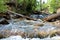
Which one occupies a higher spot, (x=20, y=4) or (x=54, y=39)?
(x=54, y=39)

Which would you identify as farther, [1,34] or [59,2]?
[59,2]

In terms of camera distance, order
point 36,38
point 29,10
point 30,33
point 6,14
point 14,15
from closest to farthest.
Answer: point 36,38 → point 30,33 → point 6,14 → point 14,15 → point 29,10

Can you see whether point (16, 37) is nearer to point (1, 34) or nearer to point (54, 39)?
point (1, 34)

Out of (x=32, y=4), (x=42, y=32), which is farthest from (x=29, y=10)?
(x=42, y=32)

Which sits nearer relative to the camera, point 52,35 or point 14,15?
point 52,35

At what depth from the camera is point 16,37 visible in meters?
8.16

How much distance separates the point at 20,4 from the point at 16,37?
15.1 meters

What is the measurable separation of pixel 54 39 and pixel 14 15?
353 inches

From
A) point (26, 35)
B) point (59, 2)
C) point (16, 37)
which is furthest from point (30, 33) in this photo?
point (59, 2)

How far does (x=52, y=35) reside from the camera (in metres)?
8.65

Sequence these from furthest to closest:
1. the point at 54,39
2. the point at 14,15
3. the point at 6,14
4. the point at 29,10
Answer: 1. the point at 29,10
2. the point at 14,15
3. the point at 6,14
4. the point at 54,39

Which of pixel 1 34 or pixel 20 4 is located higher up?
pixel 1 34

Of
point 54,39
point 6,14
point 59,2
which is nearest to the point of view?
point 54,39

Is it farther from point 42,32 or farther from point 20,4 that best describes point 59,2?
point 42,32
